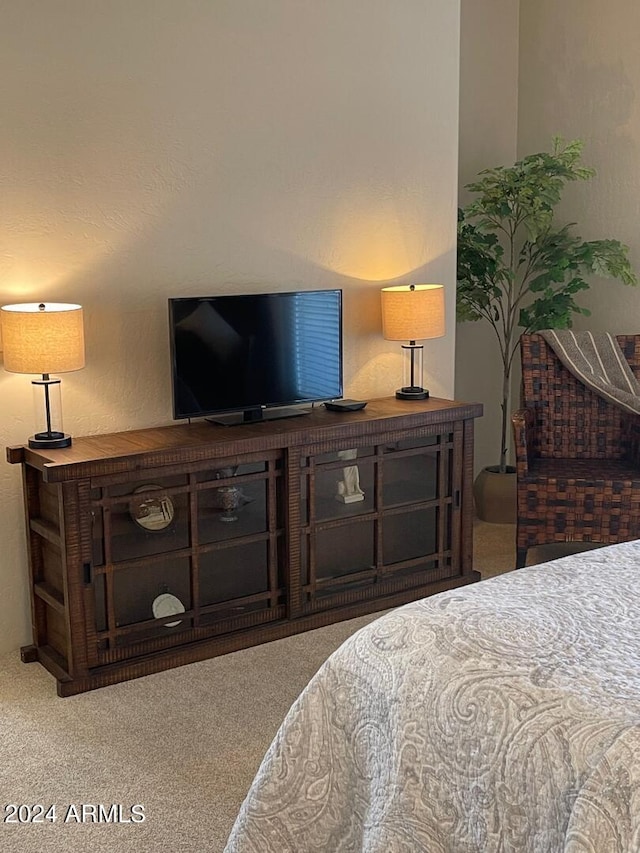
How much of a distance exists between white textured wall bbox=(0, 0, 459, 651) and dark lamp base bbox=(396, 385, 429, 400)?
0.39 feet

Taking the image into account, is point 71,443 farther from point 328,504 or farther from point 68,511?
point 328,504

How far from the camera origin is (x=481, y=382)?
4.91 meters

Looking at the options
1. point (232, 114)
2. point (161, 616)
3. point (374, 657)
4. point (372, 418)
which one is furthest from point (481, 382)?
point (374, 657)

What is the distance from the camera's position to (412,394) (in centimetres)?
374

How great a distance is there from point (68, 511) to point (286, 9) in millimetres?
1845

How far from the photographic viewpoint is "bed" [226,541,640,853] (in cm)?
139

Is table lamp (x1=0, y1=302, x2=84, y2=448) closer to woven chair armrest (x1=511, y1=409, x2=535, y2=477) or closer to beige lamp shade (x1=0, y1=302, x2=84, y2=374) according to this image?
beige lamp shade (x1=0, y1=302, x2=84, y2=374)

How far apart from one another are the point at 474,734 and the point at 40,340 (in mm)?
1781

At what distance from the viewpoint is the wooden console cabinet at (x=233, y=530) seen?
2.89 m

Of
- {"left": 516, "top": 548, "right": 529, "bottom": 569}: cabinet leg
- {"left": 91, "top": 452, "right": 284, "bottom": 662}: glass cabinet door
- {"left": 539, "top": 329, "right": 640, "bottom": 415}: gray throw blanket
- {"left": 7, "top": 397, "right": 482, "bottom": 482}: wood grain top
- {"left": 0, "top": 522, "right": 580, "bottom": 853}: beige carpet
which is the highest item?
{"left": 539, "top": 329, "right": 640, "bottom": 415}: gray throw blanket

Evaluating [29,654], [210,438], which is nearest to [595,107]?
[210,438]

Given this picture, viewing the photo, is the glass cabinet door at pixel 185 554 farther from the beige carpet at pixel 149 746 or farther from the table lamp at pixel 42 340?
the table lamp at pixel 42 340

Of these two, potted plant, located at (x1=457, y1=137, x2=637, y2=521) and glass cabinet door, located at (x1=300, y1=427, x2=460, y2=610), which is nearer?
glass cabinet door, located at (x1=300, y1=427, x2=460, y2=610)

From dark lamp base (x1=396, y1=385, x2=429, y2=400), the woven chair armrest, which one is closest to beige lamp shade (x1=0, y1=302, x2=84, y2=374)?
dark lamp base (x1=396, y1=385, x2=429, y2=400)
